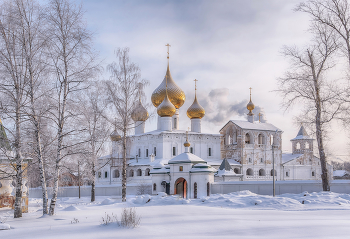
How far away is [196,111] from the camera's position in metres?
39.8

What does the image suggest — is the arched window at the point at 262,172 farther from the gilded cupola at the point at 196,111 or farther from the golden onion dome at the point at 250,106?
the gilded cupola at the point at 196,111

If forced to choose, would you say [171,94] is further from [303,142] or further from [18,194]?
[18,194]

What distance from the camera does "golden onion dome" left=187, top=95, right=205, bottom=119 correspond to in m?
39.8

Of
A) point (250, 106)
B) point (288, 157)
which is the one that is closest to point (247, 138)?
point (250, 106)

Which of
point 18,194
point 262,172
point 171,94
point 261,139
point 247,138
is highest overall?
point 171,94

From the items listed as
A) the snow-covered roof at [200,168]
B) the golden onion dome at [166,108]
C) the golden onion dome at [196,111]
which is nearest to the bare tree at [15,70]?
the snow-covered roof at [200,168]

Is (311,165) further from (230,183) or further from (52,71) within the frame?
(52,71)

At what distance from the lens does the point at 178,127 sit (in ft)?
132

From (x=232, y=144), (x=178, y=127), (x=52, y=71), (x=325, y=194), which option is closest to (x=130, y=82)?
(x=52, y=71)

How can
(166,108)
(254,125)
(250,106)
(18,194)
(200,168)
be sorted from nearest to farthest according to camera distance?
(18,194) < (200,168) < (166,108) < (254,125) < (250,106)

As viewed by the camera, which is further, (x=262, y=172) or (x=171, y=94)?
(x=262, y=172)

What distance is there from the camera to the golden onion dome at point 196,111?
39812 mm

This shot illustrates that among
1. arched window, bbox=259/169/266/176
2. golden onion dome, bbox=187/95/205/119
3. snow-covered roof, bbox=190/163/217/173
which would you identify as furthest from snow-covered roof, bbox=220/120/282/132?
snow-covered roof, bbox=190/163/217/173

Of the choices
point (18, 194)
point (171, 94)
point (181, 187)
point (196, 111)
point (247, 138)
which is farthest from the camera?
point (247, 138)
